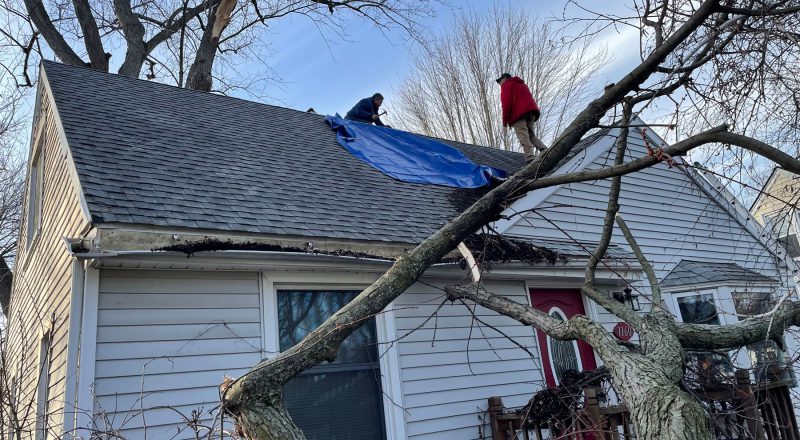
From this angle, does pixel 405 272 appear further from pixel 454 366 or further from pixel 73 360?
pixel 454 366

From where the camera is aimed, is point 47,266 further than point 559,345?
No

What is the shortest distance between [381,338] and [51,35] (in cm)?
1306

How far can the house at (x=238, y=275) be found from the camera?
404cm

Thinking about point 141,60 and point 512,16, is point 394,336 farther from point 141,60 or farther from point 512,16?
point 512,16

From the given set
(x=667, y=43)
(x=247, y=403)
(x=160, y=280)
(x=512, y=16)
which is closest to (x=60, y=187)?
(x=160, y=280)

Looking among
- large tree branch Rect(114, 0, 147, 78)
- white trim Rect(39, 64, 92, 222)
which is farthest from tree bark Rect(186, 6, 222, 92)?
white trim Rect(39, 64, 92, 222)

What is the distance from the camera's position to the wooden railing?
439cm

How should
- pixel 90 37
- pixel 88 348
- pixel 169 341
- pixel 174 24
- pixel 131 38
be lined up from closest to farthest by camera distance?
pixel 88 348, pixel 169 341, pixel 90 37, pixel 131 38, pixel 174 24

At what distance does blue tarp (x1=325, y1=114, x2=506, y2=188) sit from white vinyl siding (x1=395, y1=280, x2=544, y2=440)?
2.08m

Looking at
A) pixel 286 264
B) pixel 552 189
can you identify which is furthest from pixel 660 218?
pixel 286 264

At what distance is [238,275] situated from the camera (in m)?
4.70

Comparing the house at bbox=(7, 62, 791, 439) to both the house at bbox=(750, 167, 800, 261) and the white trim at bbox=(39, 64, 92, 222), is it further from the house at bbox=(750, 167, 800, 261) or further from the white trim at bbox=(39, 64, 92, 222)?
the house at bbox=(750, 167, 800, 261)

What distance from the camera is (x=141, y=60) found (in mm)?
14617

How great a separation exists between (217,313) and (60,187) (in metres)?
2.79
